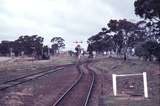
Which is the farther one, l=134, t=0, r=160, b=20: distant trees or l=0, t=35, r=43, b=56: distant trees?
l=0, t=35, r=43, b=56: distant trees

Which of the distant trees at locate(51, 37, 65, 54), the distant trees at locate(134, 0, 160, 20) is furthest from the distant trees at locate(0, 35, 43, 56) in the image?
the distant trees at locate(134, 0, 160, 20)

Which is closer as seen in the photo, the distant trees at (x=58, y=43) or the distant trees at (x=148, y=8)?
the distant trees at (x=148, y=8)

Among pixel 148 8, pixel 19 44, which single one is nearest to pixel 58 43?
pixel 19 44

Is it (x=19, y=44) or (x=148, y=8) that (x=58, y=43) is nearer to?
(x=19, y=44)

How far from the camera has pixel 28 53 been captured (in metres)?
152

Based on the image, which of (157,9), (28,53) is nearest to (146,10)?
(157,9)

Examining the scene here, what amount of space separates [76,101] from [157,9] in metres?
29.3

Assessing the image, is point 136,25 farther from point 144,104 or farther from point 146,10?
point 144,104

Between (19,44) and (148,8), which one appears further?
(19,44)

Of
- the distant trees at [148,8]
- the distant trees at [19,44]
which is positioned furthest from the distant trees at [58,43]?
the distant trees at [148,8]

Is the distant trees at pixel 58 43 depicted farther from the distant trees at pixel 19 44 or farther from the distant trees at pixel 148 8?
the distant trees at pixel 148 8

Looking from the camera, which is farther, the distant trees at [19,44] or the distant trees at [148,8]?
the distant trees at [19,44]

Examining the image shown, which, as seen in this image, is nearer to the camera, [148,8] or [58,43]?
[148,8]

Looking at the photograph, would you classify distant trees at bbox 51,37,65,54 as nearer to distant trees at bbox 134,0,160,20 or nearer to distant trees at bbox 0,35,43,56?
distant trees at bbox 0,35,43,56
